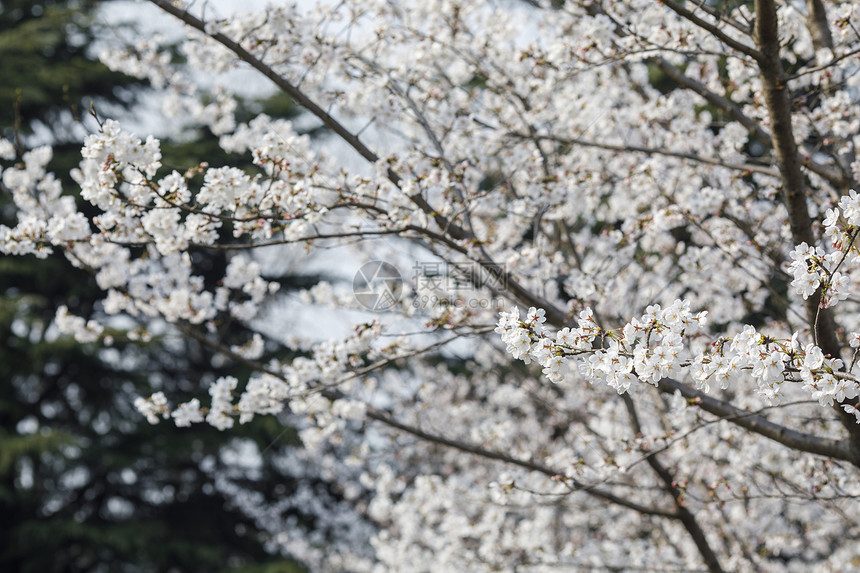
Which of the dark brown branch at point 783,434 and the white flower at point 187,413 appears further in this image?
the white flower at point 187,413

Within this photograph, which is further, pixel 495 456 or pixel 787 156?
pixel 495 456

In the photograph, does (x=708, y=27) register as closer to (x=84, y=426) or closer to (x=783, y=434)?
(x=783, y=434)

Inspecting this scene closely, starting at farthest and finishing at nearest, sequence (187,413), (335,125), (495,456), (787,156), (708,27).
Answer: (495,456)
(187,413)
(335,125)
(787,156)
(708,27)

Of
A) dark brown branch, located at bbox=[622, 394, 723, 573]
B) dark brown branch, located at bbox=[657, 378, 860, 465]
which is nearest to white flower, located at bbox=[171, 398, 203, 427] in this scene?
dark brown branch, located at bbox=[657, 378, 860, 465]

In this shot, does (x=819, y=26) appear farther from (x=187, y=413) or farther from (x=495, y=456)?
(x=187, y=413)

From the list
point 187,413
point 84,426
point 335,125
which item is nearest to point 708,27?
point 335,125

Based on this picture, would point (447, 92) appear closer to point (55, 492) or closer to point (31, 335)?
point (31, 335)

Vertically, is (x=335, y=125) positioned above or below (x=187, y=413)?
above

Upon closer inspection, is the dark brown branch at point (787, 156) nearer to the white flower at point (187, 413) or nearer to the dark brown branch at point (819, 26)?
the dark brown branch at point (819, 26)

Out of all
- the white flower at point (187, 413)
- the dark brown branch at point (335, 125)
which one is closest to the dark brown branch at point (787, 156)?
the dark brown branch at point (335, 125)

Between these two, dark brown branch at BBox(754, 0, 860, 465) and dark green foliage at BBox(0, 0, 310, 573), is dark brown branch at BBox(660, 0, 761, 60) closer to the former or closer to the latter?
dark brown branch at BBox(754, 0, 860, 465)

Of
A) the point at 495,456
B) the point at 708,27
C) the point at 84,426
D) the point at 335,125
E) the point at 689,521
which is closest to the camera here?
the point at 708,27

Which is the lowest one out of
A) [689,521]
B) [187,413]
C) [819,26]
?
[187,413]

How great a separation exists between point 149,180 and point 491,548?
3895 mm
